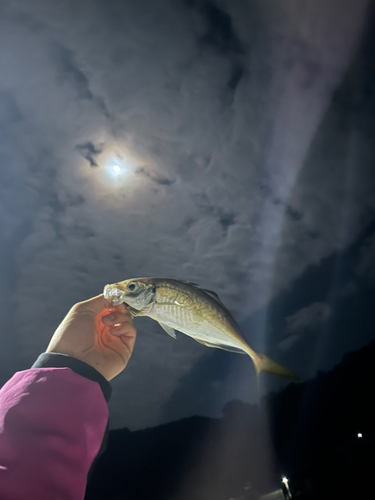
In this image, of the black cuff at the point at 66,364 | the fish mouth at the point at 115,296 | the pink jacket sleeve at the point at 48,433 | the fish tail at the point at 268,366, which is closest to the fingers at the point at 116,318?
the fish mouth at the point at 115,296

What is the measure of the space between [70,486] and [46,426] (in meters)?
0.37

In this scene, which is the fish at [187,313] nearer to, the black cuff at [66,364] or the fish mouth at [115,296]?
the fish mouth at [115,296]

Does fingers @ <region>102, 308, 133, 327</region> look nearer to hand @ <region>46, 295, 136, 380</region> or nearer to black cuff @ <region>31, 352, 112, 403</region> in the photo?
hand @ <region>46, 295, 136, 380</region>

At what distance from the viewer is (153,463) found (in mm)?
43625

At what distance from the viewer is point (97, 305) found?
3.03 metres

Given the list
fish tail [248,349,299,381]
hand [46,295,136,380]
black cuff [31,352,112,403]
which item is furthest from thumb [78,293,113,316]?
fish tail [248,349,299,381]

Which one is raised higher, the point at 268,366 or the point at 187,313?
the point at 187,313

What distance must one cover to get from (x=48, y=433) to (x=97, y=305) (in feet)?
5.74

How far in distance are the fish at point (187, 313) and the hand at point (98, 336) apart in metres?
0.30

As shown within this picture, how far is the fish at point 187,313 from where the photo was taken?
3301 mm

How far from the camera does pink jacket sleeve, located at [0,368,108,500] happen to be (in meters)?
1.18

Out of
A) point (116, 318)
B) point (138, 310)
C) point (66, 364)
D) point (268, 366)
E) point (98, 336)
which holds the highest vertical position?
point (138, 310)

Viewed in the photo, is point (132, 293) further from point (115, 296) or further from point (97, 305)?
point (97, 305)

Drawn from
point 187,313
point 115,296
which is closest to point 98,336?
point 115,296
